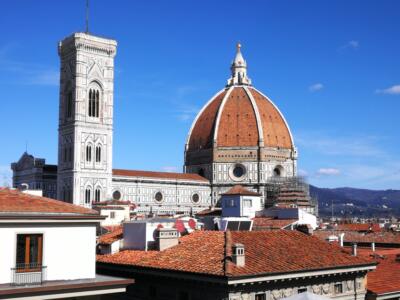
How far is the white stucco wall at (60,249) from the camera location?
13.6 m

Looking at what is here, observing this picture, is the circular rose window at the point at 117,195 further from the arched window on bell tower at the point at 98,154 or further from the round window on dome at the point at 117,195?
the arched window on bell tower at the point at 98,154

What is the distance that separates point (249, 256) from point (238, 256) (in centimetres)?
116

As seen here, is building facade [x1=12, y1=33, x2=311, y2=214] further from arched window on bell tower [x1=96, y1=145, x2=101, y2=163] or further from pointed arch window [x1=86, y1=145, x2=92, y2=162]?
arched window on bell tower [x1=96, y1=145, x2=101, y2=163]

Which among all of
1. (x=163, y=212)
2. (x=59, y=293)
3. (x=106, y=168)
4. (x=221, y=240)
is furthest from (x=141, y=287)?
(x=163, y=212)

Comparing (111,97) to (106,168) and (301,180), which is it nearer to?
(106,168)

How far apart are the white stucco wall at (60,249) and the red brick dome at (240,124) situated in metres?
90.4

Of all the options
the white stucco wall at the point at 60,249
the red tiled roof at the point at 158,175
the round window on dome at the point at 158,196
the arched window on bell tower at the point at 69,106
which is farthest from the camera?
the round window on dome at the point at 158,196

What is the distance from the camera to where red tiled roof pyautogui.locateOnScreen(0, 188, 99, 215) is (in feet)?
46.1

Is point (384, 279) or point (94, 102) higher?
point (94, 102)

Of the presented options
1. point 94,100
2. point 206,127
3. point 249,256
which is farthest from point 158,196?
point 249,256

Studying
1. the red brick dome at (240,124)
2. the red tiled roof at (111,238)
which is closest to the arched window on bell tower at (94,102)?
the red brick dome at (240,124)

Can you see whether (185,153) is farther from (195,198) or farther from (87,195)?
(87,195)

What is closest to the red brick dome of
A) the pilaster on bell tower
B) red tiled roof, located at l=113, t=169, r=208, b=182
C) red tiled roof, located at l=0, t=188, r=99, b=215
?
red tiled roof, located at l=113, t=169, r=208, b=182

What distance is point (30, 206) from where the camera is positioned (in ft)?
47.4
